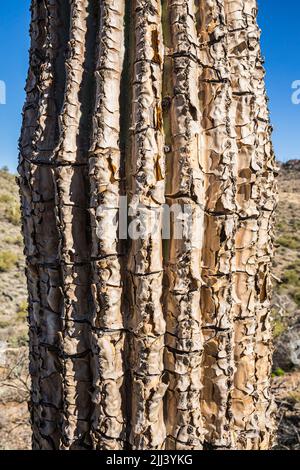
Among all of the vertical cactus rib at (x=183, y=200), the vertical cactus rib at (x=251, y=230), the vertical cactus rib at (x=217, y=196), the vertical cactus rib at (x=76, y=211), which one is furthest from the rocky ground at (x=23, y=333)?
the vertical cactus rib at (x=76, y=211)

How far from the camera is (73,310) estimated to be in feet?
4.16

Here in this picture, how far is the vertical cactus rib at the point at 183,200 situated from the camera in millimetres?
1188

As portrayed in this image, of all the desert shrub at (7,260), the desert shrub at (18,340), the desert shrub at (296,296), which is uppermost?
the desert shrub at (7,260)

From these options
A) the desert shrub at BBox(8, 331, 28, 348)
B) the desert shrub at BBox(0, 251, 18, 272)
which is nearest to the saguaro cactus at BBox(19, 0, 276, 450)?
the desert shrub at BBox(8, 331, 28, 348)

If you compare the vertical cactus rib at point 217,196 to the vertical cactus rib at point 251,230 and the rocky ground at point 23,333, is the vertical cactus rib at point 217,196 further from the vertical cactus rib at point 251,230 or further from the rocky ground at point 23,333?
the rocky ground at point 23,333

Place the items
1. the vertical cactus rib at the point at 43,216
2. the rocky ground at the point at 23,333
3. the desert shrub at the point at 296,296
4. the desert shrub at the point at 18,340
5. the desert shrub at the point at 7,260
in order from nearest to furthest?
the vertical cactus rib at the point at 43,216 < the rocky ground at the point at 23,333 < the desert shrub at the point at 18,340 < the desert shrub at the point at 7,260 < the desert shrub at the point at 296,296

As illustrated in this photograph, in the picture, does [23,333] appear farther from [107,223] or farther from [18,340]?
[107,223]

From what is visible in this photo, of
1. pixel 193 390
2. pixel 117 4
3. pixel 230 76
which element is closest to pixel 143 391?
pixel 193 390

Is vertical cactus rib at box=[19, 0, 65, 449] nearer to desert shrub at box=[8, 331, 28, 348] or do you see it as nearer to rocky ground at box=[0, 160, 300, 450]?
rocky ground at box=[0, 160, 300, 450]

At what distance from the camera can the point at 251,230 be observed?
1368 millimetres

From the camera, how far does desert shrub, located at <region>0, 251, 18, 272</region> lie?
9.79 meters

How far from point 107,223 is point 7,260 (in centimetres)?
950

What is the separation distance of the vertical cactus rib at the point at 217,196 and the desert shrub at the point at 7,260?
9.37 m

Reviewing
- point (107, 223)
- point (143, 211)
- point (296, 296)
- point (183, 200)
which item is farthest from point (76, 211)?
point (296, 296)
